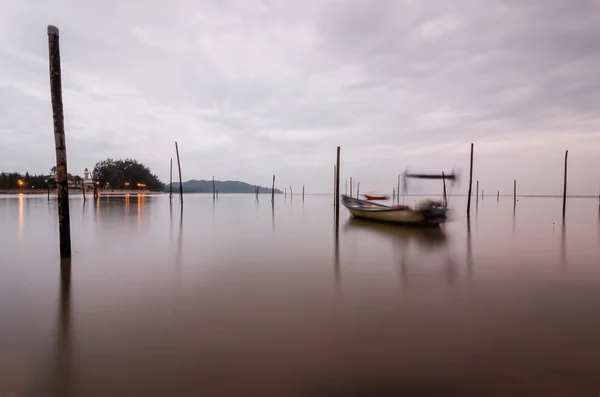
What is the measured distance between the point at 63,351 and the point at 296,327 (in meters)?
2.86

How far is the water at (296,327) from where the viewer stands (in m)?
3.01

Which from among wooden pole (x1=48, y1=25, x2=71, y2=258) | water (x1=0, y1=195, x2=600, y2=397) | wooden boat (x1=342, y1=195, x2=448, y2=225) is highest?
wooden pole (x1=48, y1=25, x2=71, y2=258)

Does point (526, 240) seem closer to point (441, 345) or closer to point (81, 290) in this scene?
point (441, 345)

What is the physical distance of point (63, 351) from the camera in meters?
3.55

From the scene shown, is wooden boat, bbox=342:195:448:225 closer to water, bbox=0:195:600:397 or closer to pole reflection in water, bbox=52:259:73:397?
water, bbox=0:195:600:397

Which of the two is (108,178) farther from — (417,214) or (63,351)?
(63,351)

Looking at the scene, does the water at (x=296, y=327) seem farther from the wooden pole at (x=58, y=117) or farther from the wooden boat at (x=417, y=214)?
the wooden boat at (x=417, y=214)

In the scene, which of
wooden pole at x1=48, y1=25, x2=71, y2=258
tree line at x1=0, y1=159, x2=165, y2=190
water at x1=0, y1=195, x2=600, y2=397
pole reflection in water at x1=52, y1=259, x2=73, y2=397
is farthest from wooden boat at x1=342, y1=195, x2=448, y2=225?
tree line at x1=0, y1=159, x2=165, y2=190

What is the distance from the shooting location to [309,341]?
152 inches

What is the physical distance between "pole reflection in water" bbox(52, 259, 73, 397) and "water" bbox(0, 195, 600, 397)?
0.7 inches

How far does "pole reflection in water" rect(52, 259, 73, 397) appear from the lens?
9.52 ft

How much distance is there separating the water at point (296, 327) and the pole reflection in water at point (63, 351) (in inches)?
0.7

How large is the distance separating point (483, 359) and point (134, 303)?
529 centimetres

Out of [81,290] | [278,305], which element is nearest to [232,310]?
[278,305]
